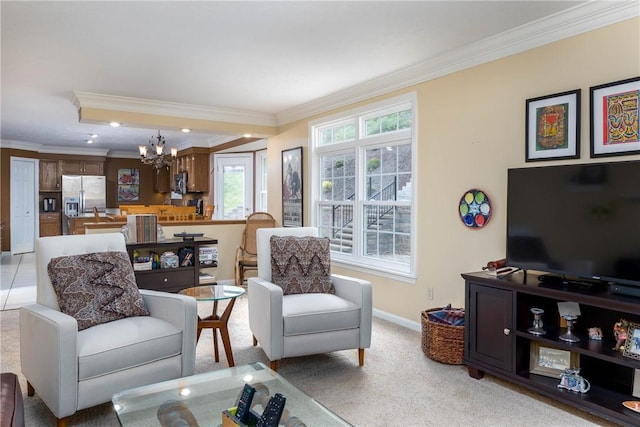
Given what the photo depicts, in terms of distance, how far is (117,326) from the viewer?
2471 millimetres

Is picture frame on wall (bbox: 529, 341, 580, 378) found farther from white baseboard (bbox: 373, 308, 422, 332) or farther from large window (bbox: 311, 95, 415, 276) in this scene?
large window (bbox: 311, 95, 415, 276)

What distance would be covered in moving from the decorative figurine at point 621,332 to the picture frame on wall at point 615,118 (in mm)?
1006

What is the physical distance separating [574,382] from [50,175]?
1080 centimetres

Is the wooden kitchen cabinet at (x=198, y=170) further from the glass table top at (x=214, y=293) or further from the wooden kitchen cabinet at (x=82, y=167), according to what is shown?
the glass table top at (x=214, y=293)

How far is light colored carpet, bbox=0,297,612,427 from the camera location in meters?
2.37

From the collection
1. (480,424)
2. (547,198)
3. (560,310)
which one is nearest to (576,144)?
(547,198)

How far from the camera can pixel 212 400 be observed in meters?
1.89

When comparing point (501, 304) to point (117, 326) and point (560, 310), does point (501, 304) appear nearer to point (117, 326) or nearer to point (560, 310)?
point (560, 310)

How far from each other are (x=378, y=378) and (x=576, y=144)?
2.05 metres

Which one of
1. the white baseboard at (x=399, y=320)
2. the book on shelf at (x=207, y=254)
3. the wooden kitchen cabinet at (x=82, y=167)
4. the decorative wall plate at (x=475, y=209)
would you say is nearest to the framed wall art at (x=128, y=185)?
the wooden kitchen cabinet at (x=82, y=167)

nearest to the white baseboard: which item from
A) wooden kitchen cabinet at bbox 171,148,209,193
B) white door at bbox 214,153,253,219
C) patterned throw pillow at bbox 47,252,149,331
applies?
patterned throw pillow at bbox 47,252,149,331

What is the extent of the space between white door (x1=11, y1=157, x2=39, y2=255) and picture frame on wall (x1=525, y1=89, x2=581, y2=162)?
1000 cm

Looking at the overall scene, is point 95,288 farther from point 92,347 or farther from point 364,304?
point 364,304

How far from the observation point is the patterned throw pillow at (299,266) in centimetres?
338
